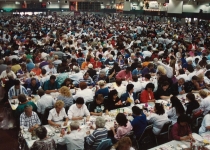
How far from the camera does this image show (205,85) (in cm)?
823

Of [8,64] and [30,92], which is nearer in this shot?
[30,92]

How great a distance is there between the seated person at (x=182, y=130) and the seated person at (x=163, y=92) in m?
2.29

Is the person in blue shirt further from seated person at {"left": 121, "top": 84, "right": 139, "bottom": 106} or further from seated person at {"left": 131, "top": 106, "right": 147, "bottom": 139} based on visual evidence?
seated person at {"left": 131, "top": 106, "right": 147, "bottom": 139}

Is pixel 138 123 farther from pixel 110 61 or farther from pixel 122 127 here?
pixel 110 61

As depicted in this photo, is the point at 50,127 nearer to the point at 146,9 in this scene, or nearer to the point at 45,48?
the point at 45,48

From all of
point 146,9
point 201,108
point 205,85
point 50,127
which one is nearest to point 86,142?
point 50,127

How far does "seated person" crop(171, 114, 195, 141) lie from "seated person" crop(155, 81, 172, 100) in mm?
2293

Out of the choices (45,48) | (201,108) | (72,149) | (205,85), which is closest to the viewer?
(72,149)

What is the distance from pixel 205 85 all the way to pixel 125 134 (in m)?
4.41

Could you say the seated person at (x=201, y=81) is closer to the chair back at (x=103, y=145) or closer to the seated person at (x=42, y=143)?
the chair back at (x=103, y=145)

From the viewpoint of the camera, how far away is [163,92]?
724cm

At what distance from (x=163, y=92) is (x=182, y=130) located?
8.04 feet

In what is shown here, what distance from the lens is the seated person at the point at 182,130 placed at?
4.78m

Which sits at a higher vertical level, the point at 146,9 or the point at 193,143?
the point at 146,9
